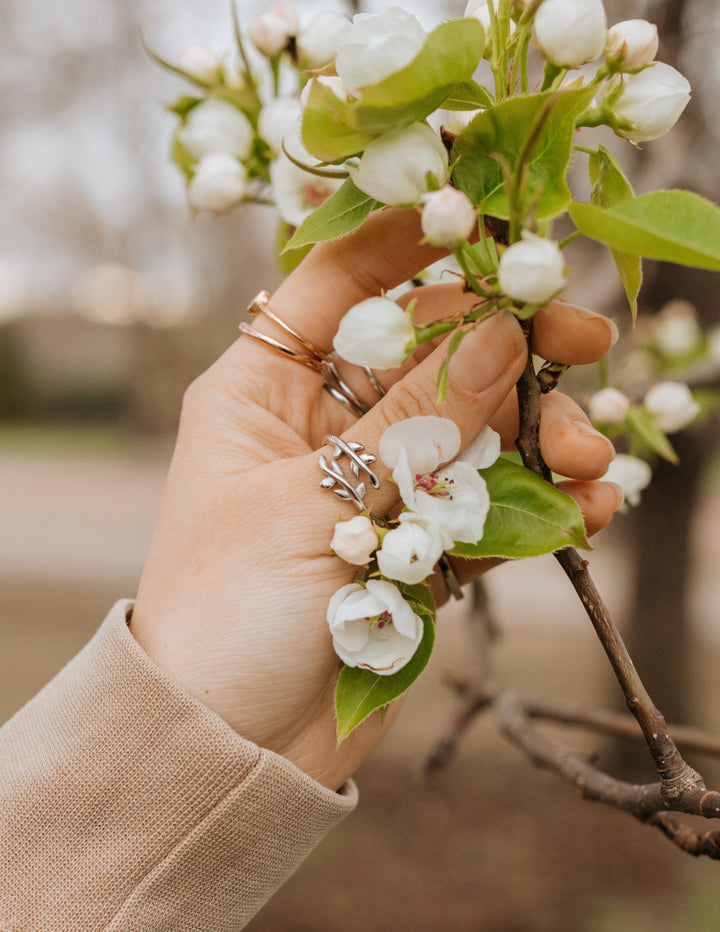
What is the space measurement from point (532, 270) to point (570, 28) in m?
0.17

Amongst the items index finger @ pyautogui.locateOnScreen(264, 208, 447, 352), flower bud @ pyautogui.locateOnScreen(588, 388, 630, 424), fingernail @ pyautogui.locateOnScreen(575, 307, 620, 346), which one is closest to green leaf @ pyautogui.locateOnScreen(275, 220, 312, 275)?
index finger @ pyautogui.locateOnScreen(264, 208, 447, 352)

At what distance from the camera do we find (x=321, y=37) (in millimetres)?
887

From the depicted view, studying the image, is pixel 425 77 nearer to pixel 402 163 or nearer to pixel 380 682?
pixel 402 163

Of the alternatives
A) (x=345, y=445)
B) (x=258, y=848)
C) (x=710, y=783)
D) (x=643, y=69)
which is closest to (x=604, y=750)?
(x=710, y=783)

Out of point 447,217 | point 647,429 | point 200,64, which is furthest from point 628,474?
point 200,64

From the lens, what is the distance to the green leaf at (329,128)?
0.50 meters

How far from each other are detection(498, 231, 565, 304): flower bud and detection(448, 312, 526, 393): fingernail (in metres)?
0.12

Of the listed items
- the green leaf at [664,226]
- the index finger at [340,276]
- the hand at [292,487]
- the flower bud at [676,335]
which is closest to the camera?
the green leaf at [664,226]

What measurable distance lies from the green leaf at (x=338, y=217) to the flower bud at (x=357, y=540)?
8.2 inches

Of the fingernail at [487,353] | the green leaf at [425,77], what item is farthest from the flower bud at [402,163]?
the fingernail at [487,353]

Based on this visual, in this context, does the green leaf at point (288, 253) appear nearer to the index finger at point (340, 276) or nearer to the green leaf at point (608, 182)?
the index finger at point (340, 276)

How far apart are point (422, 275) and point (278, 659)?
19.4 inches

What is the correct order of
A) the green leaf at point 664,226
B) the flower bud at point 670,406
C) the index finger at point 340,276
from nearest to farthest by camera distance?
1. the green leaf at point 664,226
2. the index finger at point 340,276
3. the flower bud at point 670,406

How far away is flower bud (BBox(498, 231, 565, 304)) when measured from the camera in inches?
18.4
